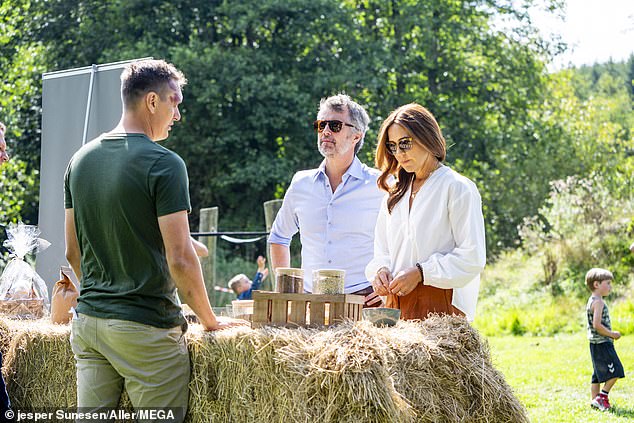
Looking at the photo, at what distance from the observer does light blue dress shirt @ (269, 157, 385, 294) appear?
14.1 feet

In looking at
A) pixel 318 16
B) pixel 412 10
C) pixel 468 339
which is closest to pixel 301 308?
pixel 468 339

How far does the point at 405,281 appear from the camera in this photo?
339 cm

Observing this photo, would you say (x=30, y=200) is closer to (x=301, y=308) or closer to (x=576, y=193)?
(x=576, y=193)

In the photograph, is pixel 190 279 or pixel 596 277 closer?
pixel 190 279

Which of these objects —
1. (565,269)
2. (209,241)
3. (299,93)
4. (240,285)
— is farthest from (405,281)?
(299,93)

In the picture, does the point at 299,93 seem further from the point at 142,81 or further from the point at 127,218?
the point at 127,218

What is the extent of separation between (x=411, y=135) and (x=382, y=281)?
0.63 meters

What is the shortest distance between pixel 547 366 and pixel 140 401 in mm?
7474

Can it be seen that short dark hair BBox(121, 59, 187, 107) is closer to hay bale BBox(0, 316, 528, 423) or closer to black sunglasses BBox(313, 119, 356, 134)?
hay bale BBox(0, 316, 528, 423)

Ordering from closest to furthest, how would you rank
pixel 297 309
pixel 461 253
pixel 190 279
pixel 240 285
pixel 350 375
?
pixel 350 375
pixel 190 279
pixel 297 309
pixel 461 253
pixel 240 285

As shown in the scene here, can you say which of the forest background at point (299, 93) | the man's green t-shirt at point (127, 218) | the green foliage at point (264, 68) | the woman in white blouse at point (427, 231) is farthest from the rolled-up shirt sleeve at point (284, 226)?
the green foliage at point (264, 68)

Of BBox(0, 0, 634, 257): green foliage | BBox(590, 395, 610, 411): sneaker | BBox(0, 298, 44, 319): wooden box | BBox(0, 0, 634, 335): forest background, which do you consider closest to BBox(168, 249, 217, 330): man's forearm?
BBox(0, 298, 44, 319): wooden box

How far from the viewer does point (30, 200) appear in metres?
18.5

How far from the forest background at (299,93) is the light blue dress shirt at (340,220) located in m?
10.1
